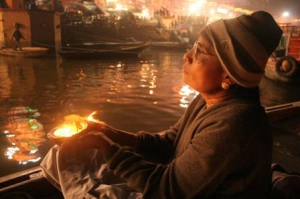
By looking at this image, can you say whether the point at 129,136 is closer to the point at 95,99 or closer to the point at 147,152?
the point at 147,152

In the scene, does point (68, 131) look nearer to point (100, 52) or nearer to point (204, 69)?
point (204, 69)

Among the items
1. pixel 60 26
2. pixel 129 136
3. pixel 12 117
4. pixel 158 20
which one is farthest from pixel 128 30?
pixel 129 136

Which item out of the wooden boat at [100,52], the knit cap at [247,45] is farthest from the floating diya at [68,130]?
the wooden boat at [100,52]

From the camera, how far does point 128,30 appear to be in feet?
104

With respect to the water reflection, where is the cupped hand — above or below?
above

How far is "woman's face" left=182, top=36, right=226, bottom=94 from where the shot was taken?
1636 millimetres

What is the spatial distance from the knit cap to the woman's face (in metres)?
0.08

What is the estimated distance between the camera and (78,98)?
10438mm

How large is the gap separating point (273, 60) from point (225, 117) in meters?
16.9

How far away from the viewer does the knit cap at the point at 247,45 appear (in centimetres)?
147

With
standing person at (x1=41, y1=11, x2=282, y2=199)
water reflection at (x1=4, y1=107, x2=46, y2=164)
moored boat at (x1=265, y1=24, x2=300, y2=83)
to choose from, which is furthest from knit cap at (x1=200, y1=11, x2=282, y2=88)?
moored boat at (x1=265, y1=24, x2=300, y2=83)

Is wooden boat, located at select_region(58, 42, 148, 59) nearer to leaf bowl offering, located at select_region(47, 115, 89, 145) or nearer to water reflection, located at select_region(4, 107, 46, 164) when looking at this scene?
water reflection, located at select_region(4, 107, 46, 164)

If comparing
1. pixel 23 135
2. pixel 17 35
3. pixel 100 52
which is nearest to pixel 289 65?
pixel 100 52

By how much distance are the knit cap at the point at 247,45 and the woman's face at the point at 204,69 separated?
0.08 m
